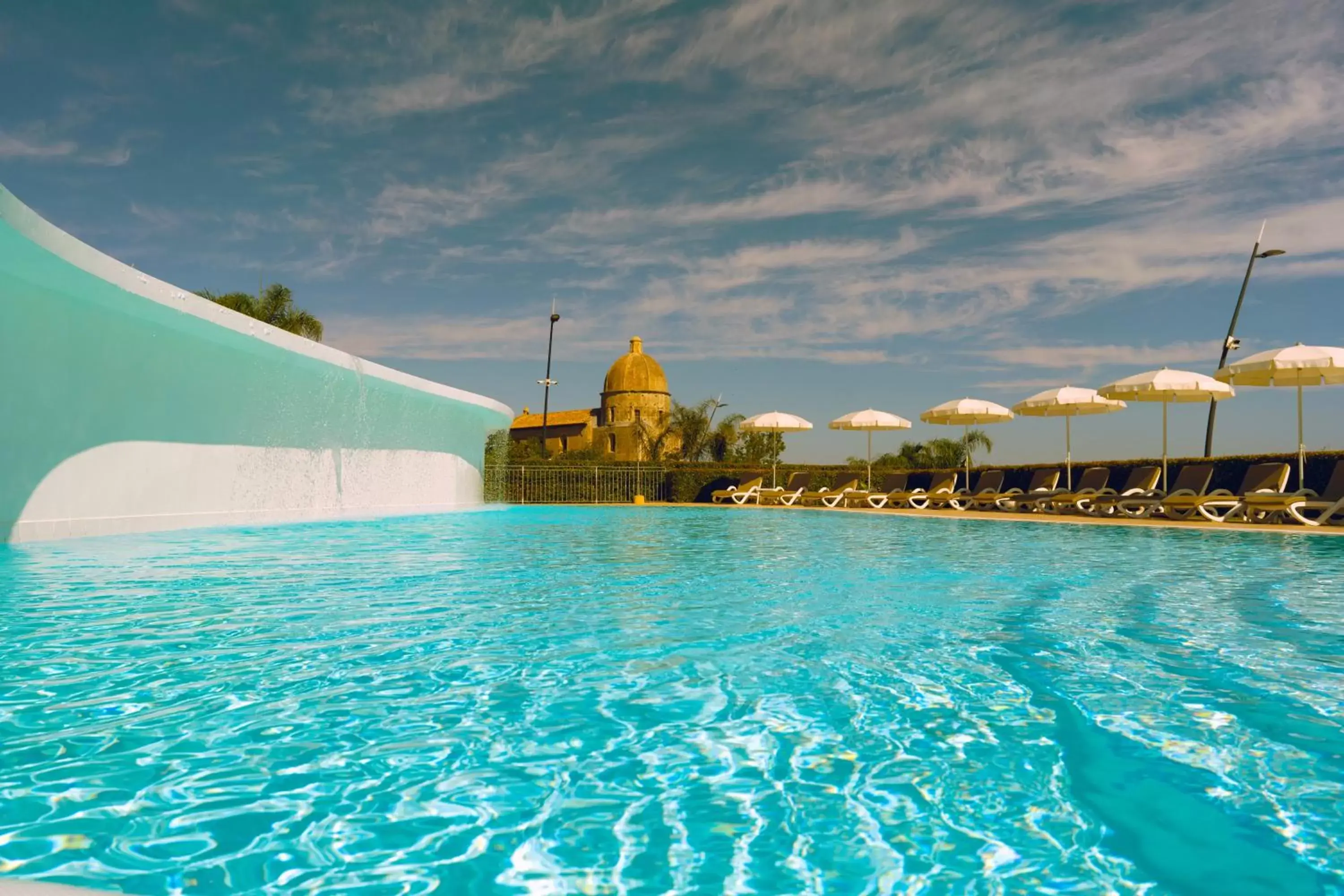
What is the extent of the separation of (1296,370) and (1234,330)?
9.80m

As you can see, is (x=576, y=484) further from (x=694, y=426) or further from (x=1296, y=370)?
(x=1296, y=370)

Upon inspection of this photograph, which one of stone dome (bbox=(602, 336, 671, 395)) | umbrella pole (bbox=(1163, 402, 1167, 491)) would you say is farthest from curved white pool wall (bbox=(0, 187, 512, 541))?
stone dome (bbox=(602, 336, 671, 395))

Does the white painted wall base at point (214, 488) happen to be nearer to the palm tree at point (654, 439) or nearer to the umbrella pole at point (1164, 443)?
the palm tree at point (654, 439)

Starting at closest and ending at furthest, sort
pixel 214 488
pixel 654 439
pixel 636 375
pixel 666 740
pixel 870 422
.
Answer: pixel 666 740 → pixel 214 488 → pixel 870 422 → pixel 654 439 → pixel 636 375

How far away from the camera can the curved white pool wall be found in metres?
8.72

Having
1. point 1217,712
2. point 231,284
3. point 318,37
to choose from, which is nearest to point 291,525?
point 318,37

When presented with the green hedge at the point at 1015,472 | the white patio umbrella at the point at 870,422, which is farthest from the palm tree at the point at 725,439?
the white patio umbrella at the point at 870,422

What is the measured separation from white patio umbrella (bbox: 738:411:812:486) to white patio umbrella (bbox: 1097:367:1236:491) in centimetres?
932

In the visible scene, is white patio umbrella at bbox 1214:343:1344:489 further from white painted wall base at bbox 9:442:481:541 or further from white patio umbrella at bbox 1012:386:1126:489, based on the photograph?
white painted wall base at bbox 9:442:481:541

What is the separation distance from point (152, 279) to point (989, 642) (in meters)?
9.57

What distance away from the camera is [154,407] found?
1105cm

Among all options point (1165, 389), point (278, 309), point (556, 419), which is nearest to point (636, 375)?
point (556, 419)

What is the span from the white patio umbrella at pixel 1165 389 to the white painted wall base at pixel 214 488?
14.6 m

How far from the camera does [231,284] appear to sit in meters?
29.2
